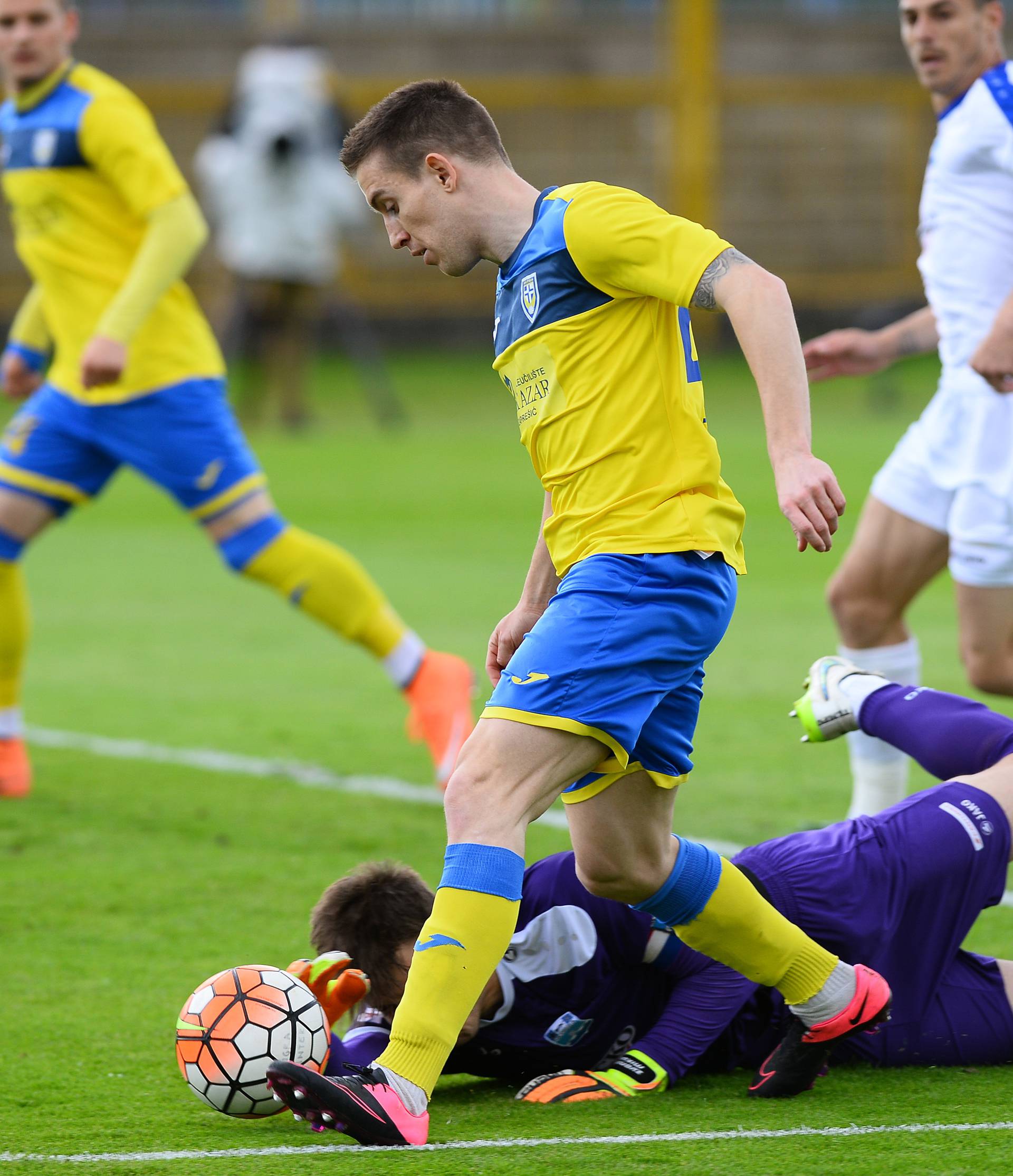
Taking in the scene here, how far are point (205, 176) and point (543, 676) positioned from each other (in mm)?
18601

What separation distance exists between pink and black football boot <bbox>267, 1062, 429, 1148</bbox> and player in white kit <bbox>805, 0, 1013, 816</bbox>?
7.66 ft

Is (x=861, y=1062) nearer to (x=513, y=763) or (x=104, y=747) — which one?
(x=513, y=763)

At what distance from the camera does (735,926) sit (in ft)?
10.6

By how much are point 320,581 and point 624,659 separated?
2977 millimetres

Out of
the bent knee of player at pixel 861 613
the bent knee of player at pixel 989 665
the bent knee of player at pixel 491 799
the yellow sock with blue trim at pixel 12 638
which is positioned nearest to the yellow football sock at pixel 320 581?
the yellow sock with blue trim at pixel 12 638

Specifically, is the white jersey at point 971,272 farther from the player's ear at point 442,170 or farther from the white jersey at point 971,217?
the player's ear at point 442,170

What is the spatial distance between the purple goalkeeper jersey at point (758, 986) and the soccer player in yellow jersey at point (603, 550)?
0.21 metres

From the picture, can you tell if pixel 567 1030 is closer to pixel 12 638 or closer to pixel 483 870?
pixel 483 870

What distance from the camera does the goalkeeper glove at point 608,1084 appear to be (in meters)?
3.35

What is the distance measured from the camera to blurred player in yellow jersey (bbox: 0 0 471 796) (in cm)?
579

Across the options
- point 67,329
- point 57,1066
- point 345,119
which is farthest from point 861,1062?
point 345,119

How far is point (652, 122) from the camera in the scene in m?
25.2

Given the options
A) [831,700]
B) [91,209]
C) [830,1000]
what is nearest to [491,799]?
[830,1000]

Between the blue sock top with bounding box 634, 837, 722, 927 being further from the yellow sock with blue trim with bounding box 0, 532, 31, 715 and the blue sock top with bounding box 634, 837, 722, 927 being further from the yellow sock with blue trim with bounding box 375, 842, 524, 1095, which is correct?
the yellow sock with blue trim with bounding box 0, 532, 31, 715
